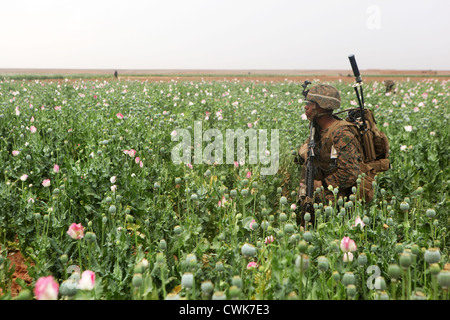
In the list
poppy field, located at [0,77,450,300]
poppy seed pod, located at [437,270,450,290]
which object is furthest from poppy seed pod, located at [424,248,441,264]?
poppy seed pod, located at [437,270,450,290]

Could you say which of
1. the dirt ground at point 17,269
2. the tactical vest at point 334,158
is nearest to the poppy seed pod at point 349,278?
the tactical vest at point 334,158

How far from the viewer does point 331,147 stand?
3590 mm

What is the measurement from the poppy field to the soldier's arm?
0.86 ft

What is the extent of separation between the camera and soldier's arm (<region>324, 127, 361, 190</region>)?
3.42 metres

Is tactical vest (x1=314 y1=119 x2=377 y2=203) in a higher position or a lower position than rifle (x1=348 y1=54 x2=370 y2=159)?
lower

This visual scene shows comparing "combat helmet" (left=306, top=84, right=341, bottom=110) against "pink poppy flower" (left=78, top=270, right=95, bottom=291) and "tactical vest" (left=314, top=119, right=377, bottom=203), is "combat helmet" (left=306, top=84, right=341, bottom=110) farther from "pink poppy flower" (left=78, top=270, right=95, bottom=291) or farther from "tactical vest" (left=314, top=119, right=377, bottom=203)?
"pink poppy flower" (left=78, top=270, right=95, bottom=291)

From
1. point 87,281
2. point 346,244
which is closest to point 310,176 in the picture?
point 346,244

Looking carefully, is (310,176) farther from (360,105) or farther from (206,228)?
(206,228)

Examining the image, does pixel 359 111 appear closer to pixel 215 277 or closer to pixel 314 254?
pixel 314 254

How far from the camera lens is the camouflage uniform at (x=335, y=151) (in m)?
3.44

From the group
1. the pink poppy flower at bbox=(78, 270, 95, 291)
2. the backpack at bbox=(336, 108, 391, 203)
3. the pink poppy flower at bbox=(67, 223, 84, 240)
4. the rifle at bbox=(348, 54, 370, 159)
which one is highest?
the rifle at bbox=(348, 54, 370, 159)
